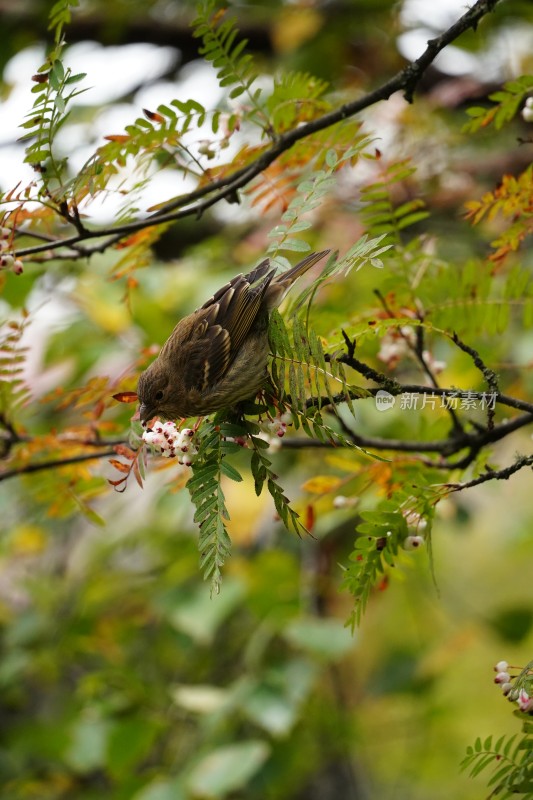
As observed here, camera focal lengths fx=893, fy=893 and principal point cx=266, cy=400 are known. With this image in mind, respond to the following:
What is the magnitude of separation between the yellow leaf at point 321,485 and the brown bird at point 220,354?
0.32 meters

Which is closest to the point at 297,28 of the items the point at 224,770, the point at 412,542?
the point at 224,770

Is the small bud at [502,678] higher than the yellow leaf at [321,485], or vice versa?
the yellow leaf at [321,485]

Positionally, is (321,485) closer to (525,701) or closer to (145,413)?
(145,413)

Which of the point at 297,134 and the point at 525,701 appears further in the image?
the point at 297,134

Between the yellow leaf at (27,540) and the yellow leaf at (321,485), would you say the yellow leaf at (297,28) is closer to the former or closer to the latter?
the yellow leaf at (27,540)

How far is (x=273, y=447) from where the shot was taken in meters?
1.83

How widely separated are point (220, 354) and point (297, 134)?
47 centimetres

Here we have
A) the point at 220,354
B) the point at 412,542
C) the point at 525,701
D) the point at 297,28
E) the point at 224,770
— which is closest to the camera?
the point at 525,701

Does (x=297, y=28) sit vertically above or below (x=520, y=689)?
above

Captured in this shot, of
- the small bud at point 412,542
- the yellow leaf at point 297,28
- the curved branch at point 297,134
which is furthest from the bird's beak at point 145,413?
the yellow leaf at point 297,28

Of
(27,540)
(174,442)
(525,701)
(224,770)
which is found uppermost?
(27,540)

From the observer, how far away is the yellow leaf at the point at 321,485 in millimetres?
1843

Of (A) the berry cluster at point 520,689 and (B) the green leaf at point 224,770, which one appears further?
(B) the green leaf at point 224,770

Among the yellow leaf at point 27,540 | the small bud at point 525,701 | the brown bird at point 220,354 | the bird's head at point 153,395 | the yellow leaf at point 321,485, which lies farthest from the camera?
the yellow leaf at point 27,540
